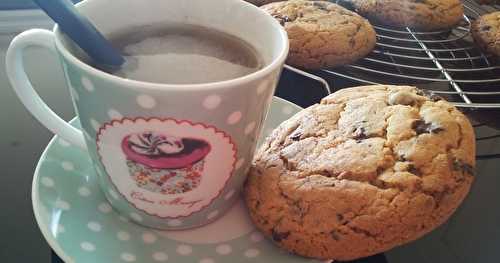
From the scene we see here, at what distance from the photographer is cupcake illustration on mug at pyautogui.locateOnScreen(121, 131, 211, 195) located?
393 mm

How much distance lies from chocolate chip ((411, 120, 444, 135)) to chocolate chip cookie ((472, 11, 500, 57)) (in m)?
0.42

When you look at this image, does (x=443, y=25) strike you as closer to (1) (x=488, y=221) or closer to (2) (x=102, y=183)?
(1) (x=488, y=221)

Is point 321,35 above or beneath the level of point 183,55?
beneath

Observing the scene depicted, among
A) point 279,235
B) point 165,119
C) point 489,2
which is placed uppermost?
point 165,119

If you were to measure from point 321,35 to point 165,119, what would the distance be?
1.41 feet

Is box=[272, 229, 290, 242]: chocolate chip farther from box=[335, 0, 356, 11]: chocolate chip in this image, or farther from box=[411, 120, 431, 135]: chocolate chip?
box=[335, 0, 356, 11]: chocolate chip

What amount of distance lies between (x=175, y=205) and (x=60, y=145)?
6.1 inches

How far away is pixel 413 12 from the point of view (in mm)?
880

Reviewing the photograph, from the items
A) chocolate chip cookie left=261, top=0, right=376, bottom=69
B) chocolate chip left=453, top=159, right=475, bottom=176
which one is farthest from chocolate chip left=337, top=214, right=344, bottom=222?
chocolate chip cookie left=261, top=0, right=376, bottom=69

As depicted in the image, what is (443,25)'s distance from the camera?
0.89 metres

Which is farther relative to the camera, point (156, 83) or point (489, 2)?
point (489, 2)

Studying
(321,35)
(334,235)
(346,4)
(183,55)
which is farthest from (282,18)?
(334,235)

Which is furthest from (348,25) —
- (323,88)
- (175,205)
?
(175,205)

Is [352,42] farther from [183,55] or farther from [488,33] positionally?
[183,55]
